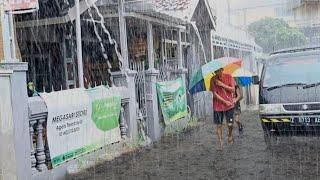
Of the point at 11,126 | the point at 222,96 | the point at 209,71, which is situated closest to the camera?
the point at 11,126

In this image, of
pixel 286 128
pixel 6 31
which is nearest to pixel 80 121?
pixel 6 31

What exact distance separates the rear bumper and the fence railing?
Answer: 13.6ft

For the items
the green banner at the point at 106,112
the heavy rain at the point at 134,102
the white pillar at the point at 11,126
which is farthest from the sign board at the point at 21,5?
the green banner at the point at 106,112

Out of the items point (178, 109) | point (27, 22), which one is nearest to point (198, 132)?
point (178, 109)

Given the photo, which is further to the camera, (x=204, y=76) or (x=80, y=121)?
(x=204, y=76)

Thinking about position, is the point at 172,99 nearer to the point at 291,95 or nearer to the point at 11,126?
the point at 291,95

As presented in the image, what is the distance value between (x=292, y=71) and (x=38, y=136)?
5037 mm

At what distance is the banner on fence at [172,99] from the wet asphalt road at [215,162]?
953 millimetres

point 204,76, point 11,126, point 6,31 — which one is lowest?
point 11,126

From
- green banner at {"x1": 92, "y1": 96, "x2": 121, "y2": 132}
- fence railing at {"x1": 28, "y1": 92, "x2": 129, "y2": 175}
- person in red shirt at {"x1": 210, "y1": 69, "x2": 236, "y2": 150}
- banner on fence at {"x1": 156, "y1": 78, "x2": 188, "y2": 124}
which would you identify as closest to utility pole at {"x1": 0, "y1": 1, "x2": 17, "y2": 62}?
fence railing at {"x1": 28, "y1": 92, "x2": 129, "y2": 175}

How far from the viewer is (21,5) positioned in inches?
281

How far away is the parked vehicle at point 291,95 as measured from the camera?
8922mm

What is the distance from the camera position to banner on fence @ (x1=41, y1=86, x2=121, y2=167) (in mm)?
7363

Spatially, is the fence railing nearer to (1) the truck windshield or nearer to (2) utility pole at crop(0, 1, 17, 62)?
(2) utility pole at crop(0, 1, 17, 62)
